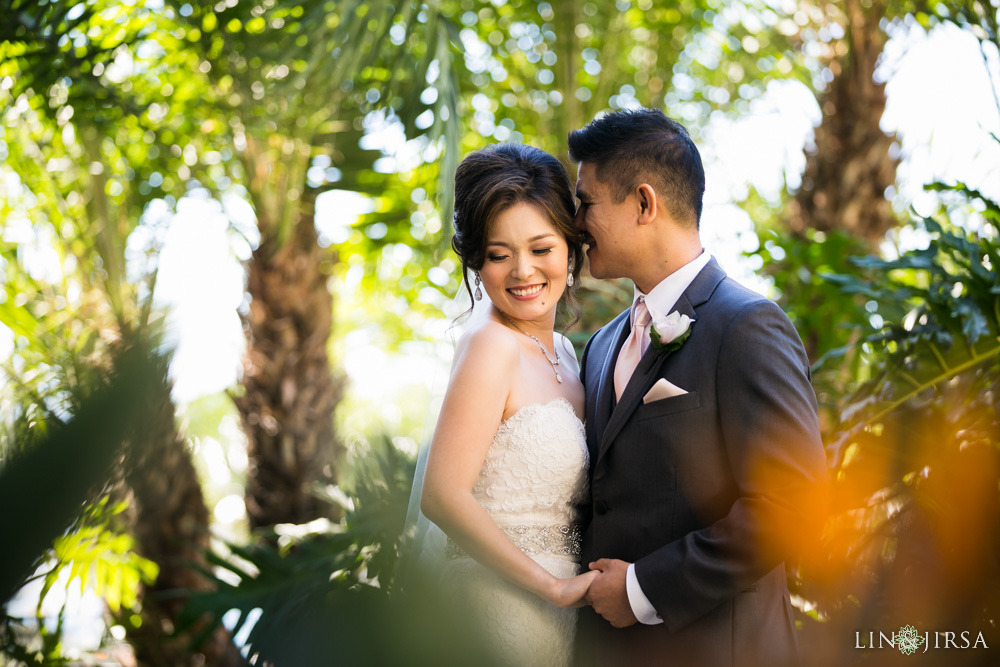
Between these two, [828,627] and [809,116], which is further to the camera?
[809,116]

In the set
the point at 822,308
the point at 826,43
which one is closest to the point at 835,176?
the point at 826,43

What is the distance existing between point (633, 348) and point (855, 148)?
407cm

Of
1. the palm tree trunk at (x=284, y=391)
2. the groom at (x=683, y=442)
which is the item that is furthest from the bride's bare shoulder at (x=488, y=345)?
the palm tree trunk at (x=284, y=391)

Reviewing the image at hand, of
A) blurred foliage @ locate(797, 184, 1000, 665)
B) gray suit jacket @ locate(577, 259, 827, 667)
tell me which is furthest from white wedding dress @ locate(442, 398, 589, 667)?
blurred foliage @ locate(797, 184, 1000, 665)

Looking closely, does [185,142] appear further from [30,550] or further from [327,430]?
[30,550]

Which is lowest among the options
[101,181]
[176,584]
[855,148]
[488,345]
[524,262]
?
[176,584]

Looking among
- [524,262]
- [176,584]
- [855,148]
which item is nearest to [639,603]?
[524,262]

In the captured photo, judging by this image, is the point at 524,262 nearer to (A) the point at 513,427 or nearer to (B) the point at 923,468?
(A) the point at 513,427

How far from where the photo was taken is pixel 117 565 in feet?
12.6

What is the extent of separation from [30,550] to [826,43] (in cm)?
605

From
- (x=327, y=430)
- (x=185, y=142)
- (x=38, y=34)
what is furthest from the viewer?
(x=327, y=430)

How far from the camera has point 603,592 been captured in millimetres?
1837

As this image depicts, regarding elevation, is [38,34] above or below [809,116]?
below

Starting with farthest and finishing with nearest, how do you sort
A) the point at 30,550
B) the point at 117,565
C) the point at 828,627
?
the point at 117,565
the point at 828,627
the point at 30,550
